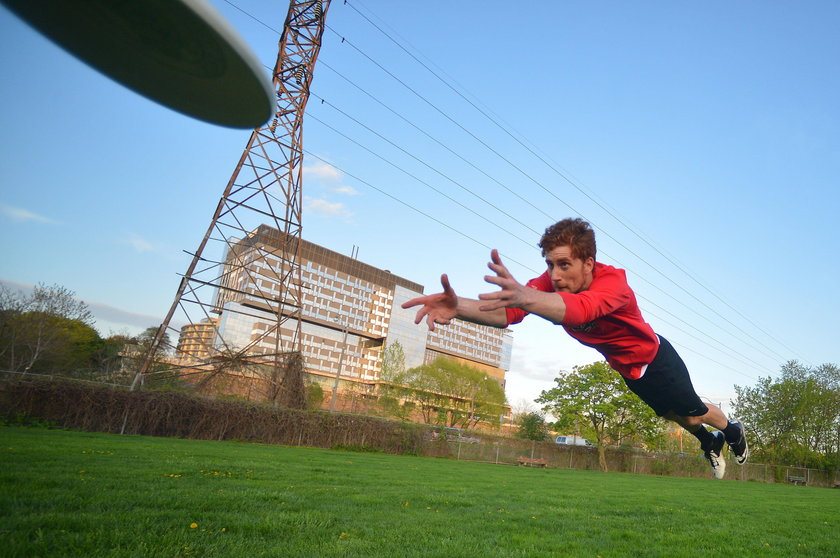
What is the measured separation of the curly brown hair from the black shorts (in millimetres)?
1143

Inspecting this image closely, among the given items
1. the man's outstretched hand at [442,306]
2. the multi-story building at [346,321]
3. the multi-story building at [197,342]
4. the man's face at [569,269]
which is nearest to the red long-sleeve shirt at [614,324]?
the man's face at [569,269]

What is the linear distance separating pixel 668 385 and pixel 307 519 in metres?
3.95

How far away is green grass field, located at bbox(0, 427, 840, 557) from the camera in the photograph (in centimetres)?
426

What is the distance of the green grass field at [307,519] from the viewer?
4258 millimetres

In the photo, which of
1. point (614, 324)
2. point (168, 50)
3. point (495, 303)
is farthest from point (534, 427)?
point (168, 50)

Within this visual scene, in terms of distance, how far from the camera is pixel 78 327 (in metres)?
39.9

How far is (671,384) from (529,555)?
2324 millimetres

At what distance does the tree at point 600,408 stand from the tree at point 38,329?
32776 mm

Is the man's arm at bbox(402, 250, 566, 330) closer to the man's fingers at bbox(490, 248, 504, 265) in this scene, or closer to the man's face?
the man's fingers at bbox(490, 248, 504, 265)

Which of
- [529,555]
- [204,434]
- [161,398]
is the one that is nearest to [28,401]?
[161,398]

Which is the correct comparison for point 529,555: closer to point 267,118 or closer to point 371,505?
point 371,505

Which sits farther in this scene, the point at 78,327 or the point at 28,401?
the point at 78,327

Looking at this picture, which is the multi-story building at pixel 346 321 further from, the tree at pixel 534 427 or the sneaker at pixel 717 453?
the sneaker at pixel 717 453

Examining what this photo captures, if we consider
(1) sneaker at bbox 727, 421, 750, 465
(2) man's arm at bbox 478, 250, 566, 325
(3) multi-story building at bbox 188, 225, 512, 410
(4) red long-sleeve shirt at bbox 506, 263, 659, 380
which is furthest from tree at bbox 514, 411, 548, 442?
(2) man's arm at bbox 478, 250, 566, 325
